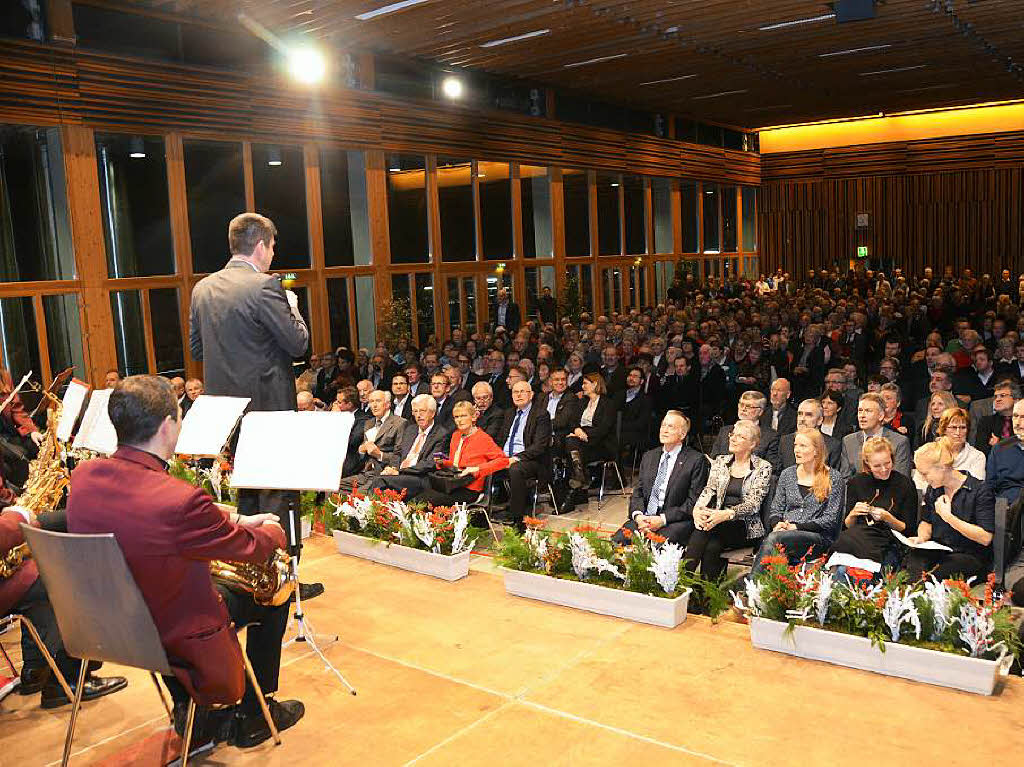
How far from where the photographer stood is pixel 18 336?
408 inches

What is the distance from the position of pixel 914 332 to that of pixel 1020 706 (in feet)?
37.0

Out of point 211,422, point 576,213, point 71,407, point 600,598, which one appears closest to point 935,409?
point 600,598

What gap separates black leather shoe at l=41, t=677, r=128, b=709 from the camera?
3.91 m

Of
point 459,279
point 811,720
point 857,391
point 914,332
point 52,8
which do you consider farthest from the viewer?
point 459,279

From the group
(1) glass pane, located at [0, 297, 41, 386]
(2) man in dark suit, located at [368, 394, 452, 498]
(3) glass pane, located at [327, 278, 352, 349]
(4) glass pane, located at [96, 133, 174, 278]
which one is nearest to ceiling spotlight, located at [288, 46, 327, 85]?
(4) glass pane, located at [96, 133, 174, 278]

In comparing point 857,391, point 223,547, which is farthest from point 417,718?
point 857,391

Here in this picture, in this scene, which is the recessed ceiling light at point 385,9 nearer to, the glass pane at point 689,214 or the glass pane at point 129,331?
the glass pane at point 129,331

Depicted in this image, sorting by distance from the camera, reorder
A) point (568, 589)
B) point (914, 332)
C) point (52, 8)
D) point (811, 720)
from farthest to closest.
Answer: point (914, 332)
point (52, 8)
point (568, 589)
point (811, 720)

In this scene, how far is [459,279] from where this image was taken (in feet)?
53.7

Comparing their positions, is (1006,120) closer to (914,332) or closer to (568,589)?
(914,332)

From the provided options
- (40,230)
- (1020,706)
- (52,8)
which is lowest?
(1020,706)

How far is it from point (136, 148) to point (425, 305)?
5.39 m

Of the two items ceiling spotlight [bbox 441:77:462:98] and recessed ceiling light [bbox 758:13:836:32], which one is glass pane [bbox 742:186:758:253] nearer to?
ceiling spotlight [bbox 441:77:462:98]

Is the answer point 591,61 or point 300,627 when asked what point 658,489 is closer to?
point 300,627
